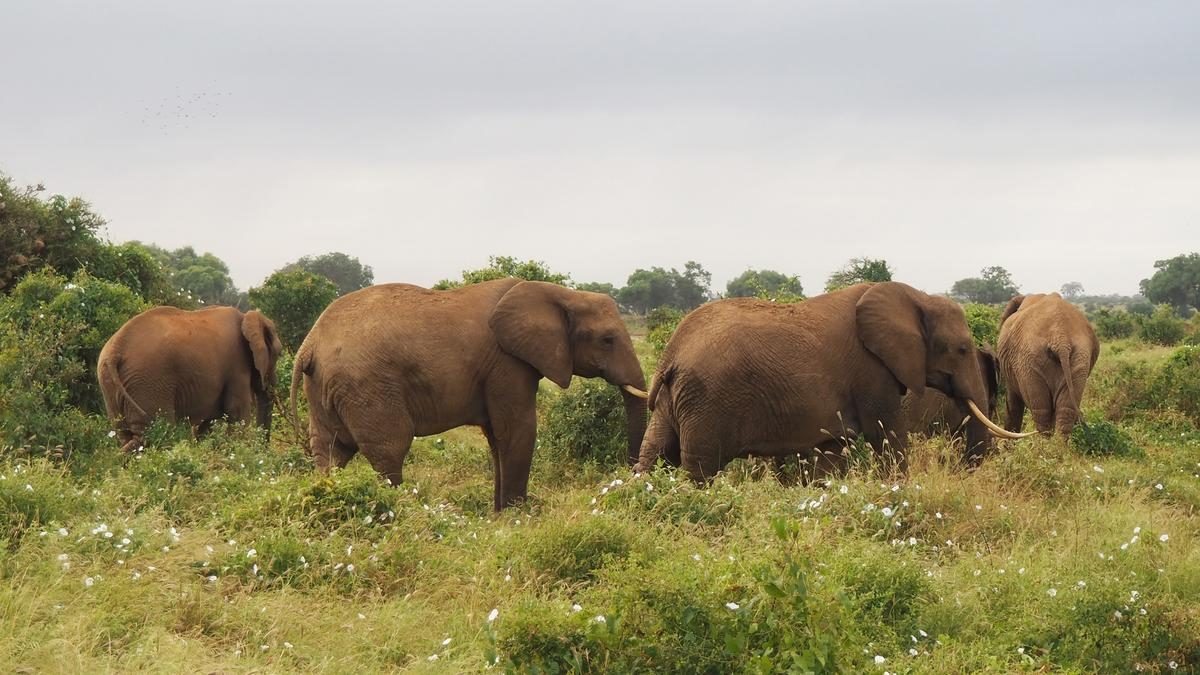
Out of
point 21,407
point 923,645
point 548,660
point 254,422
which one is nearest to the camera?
point 548,660

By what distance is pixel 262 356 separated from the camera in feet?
48.8

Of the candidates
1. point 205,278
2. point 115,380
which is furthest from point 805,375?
point 205,278

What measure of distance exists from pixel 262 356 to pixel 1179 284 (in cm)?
6373

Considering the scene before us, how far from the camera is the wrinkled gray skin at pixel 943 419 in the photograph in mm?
12164

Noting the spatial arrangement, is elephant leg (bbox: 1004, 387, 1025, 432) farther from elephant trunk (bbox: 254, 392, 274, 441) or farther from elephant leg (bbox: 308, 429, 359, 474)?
elephant trunk (bbox: 254, 392, 274, 441)

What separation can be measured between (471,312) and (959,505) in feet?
15.1

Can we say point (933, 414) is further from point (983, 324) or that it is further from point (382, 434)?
point (983, 324)

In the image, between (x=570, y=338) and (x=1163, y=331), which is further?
(x=1163, y=331)

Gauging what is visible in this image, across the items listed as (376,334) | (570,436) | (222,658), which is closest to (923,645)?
(222,658)

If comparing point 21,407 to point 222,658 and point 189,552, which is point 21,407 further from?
point 222,658

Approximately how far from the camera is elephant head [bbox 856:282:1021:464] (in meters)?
11.2

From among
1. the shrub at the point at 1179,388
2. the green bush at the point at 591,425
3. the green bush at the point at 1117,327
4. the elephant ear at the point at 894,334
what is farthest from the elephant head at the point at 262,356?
the green bush at the point at 1117,327

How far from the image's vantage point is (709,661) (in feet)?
20.1

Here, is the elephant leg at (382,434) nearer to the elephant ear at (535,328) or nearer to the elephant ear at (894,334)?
the elephant ear at (535,328)
